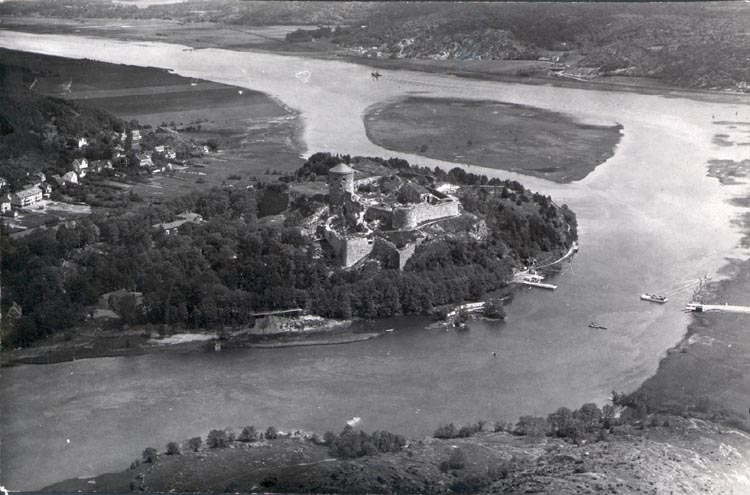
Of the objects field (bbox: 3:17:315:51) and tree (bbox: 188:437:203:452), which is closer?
tree (bbox: 188:437:203:452)

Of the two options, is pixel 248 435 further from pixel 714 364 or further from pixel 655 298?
pixel 655 298

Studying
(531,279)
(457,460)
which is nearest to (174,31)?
(531,279)

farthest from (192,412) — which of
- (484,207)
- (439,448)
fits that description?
(484,207)

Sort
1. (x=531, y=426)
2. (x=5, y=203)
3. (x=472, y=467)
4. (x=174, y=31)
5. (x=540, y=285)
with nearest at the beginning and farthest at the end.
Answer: (x=472, y=467), (x=531, y=426), (x=540, y=285), (x=5, y=203), (x=174, y=31)

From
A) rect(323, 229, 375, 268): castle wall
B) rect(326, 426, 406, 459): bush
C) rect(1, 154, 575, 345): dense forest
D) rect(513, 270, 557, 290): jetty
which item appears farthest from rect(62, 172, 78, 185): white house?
rect(326, 426, 406, 459): bush

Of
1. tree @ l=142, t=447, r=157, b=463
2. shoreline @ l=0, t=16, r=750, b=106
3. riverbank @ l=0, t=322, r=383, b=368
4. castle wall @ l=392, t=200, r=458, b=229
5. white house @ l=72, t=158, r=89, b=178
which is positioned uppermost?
shoreline @ l=0, t=16, r=750, b=106

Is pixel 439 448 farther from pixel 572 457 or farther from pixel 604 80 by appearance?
pixel 604 80

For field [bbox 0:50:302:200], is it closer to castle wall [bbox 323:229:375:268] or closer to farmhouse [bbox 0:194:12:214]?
farmhouse [bbox 0:194:12:214]
